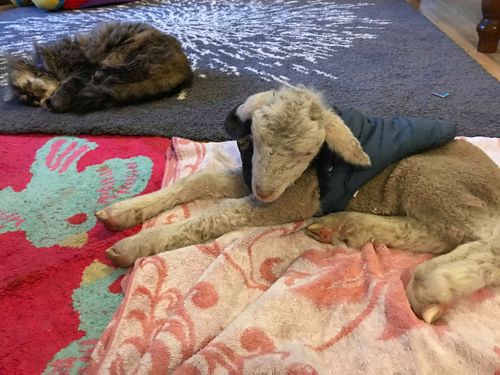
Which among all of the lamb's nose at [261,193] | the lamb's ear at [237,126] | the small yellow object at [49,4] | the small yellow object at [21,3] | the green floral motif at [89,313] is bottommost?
the green floral motif at [89,313]

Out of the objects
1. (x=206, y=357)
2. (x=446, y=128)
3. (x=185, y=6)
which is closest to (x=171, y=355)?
(x=206, y=357)

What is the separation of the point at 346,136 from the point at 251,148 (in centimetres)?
25

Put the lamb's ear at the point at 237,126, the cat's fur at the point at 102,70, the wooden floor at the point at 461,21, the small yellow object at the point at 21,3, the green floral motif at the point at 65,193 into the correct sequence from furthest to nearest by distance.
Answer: the small yellow object at the point at 21,3 → the wooden floor at the point at 461,21 → the cat's fur at the point at 102,70 → the green floral motif at the point at 65,193 → the lamb's ear at the point at 237,126

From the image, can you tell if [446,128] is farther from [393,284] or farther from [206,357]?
[206,357]

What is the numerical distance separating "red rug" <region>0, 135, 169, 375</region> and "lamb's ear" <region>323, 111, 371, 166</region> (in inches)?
25.7

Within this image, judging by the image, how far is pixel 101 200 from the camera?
148cm

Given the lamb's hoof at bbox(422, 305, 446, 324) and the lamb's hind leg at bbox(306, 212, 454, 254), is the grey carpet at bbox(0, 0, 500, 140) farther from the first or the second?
the lamb's hoof at bbox(422, 305, 446, 324)

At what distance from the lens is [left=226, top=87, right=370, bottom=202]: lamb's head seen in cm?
110

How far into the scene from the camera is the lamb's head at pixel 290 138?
3.60 ft

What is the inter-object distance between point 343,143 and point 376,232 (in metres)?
0.29

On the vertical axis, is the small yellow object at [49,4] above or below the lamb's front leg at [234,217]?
above

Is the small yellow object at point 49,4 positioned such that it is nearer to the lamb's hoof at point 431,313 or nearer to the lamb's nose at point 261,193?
the lamb's nose at point 261,193

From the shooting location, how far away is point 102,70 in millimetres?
2090

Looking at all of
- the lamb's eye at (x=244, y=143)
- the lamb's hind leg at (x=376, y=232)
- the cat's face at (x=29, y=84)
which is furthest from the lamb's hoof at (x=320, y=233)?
the cat's face at (x=29, y=84)
